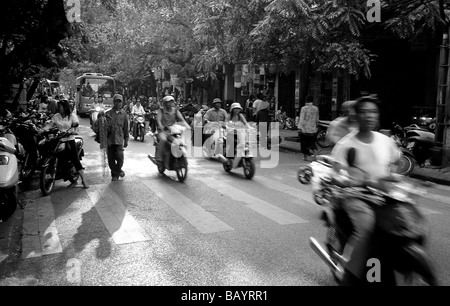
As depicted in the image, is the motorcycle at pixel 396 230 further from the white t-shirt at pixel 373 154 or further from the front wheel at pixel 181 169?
the front wheel at pixel 181 169

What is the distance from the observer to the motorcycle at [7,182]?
5879 mm

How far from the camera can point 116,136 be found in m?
9.16

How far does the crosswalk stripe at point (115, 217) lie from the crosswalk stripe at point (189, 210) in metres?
0.73

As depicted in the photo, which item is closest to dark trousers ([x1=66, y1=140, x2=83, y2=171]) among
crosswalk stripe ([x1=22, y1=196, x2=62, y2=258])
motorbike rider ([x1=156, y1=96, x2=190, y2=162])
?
crosswalk stripe ([x1=22, y1=196, x2=62, y2=258])

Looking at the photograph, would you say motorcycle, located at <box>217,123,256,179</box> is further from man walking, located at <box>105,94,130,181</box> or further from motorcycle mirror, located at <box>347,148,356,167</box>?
motorcycle mirror, located at <box>347,148,356,167</box>

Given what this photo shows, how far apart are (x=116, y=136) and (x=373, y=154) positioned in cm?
640

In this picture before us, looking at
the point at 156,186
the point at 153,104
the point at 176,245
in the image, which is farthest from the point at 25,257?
the point at 153,104

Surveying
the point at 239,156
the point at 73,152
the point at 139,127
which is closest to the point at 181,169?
the point at 239,156

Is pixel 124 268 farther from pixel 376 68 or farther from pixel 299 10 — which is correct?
pixel 376 68

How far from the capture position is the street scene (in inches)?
149

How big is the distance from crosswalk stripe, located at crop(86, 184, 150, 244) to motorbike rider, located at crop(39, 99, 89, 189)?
0.49 meters

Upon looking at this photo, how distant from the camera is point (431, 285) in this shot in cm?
327

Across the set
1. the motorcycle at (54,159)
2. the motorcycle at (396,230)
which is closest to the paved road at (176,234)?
the motorcycle at (54,159)
